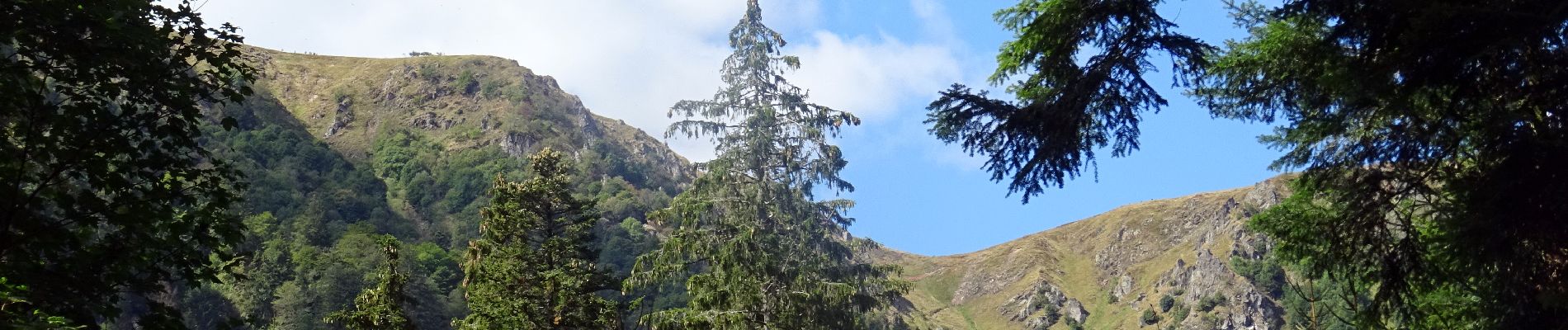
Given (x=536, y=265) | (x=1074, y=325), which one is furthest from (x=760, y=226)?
(x=1074, y=325)

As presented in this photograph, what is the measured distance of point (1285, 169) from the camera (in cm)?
1064

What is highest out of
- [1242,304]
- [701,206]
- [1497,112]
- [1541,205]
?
[1242,304]

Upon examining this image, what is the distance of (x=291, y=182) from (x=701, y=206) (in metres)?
136

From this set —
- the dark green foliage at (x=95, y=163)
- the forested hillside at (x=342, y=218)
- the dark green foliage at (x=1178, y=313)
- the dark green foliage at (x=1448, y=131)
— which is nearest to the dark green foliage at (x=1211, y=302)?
the dark green foliage at (x=1178, y=313)

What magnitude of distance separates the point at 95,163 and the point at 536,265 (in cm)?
1577

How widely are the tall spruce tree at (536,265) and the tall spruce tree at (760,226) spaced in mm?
1271

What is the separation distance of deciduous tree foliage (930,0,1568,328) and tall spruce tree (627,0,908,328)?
38.3ft

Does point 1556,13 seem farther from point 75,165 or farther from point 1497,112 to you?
point 75,165

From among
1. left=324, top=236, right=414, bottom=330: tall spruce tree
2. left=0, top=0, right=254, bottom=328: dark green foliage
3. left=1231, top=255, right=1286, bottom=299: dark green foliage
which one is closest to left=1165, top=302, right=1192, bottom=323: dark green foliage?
left=1231, top=255, right=1286, bottom=299: dark green foliage

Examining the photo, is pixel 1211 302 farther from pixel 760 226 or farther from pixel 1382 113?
pixel 1382 113

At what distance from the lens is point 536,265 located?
79.3 ft

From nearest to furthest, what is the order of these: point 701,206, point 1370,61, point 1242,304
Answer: point 1370,61
point 701,206
point 1242,304

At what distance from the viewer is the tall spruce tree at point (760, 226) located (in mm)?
22438

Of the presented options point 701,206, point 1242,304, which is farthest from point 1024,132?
point 1242,304
